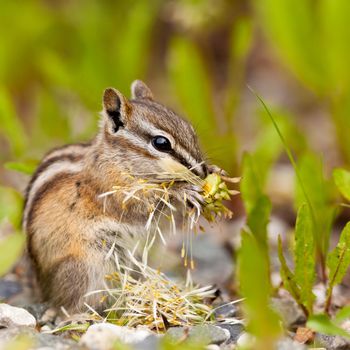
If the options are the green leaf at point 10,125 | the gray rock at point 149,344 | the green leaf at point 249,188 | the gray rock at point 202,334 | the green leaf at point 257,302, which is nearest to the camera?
the green leaf at point 257,302

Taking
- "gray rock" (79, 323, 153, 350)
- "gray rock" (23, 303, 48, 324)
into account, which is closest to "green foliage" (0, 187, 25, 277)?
"gray rock" (23, 303, 48, 324)

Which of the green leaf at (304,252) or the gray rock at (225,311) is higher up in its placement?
the green leaf at (304,252)

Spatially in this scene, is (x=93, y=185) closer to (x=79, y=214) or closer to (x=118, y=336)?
(x=79, y=214)

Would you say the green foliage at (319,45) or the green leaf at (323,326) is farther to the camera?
the green foliage at (319,45)

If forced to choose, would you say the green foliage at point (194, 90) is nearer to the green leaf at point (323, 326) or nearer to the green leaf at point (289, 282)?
the green leaf at point (289, 282)

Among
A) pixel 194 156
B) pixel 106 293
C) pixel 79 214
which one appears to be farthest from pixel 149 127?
pixel 106 293

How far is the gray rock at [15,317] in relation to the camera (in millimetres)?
3598

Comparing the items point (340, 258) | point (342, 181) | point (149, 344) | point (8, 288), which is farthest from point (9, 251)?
point (342, 181)

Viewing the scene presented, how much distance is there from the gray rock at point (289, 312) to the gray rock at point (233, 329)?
31 centimetres

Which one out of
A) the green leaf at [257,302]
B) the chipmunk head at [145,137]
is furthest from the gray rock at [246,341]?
the chipmunk head at [145,137]

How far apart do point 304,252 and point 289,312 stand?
1.51 feet

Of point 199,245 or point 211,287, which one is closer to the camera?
point 211,287

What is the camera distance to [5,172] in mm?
6816

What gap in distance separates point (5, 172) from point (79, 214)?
2.78m
